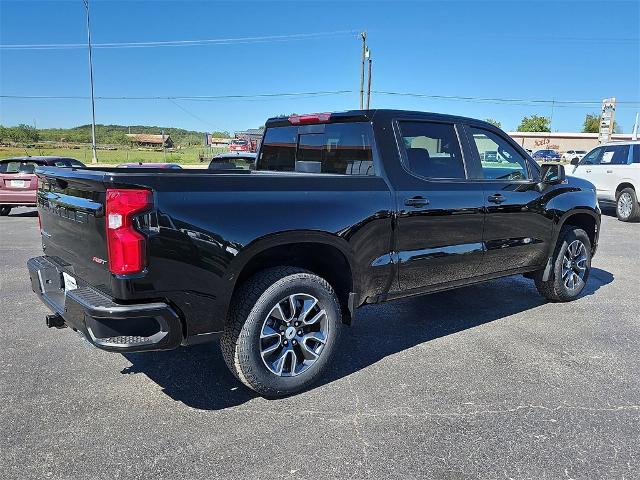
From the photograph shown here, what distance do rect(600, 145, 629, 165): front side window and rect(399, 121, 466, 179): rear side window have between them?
10.2 metres

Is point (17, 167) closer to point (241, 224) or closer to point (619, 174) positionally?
point (241, 224)

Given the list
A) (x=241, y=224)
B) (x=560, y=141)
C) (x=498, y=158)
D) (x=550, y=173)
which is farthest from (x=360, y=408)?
(x=560, y=141)

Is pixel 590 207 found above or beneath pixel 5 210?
above

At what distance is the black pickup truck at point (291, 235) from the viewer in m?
2.70

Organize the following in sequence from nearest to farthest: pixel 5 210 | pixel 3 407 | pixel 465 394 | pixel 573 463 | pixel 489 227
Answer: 1. pixel 573 463
2. pixel 3 407
3. pixel 465 394
4. pixel 489 227
5. pixel 5 210

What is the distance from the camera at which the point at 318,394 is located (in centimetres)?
341

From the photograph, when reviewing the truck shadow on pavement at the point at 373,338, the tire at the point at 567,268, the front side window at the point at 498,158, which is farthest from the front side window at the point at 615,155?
the front side window at the point at 498,158

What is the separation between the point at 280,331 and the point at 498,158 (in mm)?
2859

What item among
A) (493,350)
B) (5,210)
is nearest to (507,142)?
(493,350)

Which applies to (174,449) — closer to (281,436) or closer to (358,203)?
(281,436)

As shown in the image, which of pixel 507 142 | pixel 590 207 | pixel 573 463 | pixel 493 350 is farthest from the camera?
pixel 590 207

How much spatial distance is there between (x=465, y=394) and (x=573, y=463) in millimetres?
842

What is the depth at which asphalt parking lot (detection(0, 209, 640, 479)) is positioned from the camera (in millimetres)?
2621

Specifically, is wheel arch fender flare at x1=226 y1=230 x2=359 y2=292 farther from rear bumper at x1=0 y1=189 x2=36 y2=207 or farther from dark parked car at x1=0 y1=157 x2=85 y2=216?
rear bumper at x1=0 y1=189 x2=36 y2=207
